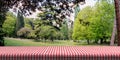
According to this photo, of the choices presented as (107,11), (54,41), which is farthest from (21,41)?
(107,11)

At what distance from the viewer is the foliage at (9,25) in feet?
40.4

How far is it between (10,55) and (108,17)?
36.2 feet

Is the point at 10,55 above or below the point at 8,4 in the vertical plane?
below

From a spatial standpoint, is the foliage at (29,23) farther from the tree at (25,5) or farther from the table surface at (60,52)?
the table surface at (60,52)

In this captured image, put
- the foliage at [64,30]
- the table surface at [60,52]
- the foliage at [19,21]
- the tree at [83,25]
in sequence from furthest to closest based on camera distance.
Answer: the tree at [83,25], the foliage at [64,30], the foliage at [19,21], the table surface at [60,52]

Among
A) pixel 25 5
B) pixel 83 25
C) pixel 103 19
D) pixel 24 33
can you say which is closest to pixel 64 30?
pixel 83 25

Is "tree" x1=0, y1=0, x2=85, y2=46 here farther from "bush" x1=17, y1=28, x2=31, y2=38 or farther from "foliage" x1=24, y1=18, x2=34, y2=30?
"bush" x1=17, y1=28, x2=31, y2=38

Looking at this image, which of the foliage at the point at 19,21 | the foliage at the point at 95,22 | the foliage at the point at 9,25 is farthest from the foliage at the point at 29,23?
the foliage at the point at 95,22

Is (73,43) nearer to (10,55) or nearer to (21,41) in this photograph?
(21,41)

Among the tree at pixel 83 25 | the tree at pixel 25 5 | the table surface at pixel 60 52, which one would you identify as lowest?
the table surface at pixel 60 52

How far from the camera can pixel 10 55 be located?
283 centimetres

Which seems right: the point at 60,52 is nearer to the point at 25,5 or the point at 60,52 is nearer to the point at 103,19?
the point at 25,5

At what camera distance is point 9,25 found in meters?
12.4

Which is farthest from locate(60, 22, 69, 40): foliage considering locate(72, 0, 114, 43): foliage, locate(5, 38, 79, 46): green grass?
locate(72, 0, 114, 43): foliage
